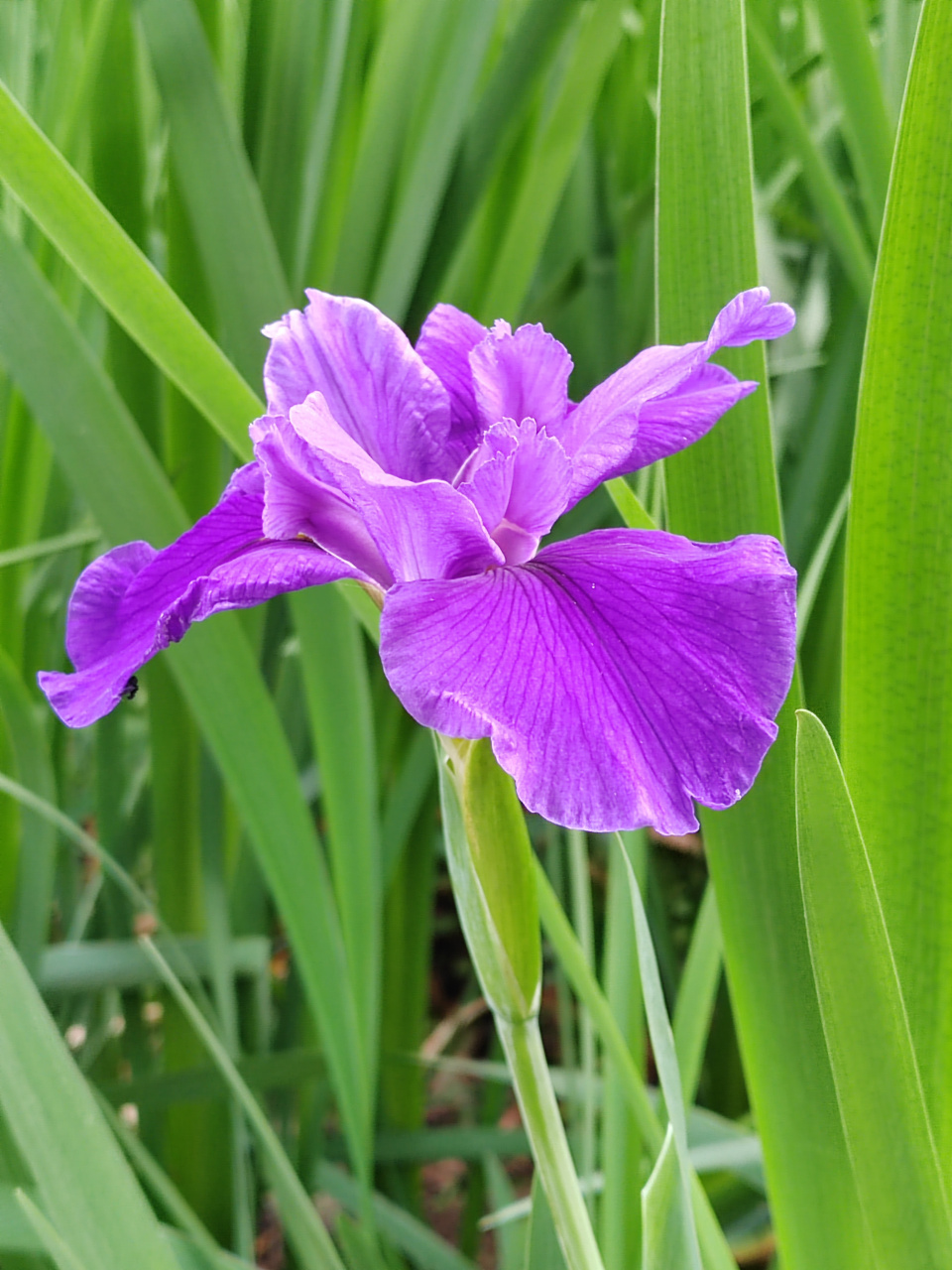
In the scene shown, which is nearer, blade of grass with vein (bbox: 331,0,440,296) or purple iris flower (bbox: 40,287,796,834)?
purple iris flower (bbox: 40,287,796,834)

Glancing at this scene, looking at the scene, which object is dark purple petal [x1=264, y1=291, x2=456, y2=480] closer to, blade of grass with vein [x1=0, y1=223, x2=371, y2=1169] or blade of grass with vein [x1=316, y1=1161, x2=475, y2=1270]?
blade of grass with vein [x1=0, y1=223, x2=371, y2=1169]

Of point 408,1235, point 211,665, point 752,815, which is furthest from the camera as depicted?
point 408,1235

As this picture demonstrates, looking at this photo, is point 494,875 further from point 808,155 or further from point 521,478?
point 808,155

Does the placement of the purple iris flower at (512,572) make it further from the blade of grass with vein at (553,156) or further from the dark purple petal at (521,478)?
the blade of grass with vein at (553,156)

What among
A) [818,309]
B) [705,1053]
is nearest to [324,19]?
[818,309]

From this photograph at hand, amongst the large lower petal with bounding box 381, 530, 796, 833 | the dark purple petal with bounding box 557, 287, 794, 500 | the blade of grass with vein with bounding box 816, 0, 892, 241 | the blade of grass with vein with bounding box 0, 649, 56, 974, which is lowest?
the blade of grass with vein with bounding box 0, 649, 56, 974

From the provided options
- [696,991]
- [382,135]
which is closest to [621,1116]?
[696,991]

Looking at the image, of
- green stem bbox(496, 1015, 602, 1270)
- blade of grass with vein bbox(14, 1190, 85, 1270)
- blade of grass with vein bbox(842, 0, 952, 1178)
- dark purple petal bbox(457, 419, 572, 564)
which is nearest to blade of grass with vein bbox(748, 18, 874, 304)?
blade of grass with vein bbox(842, 0, 952, 1178)
